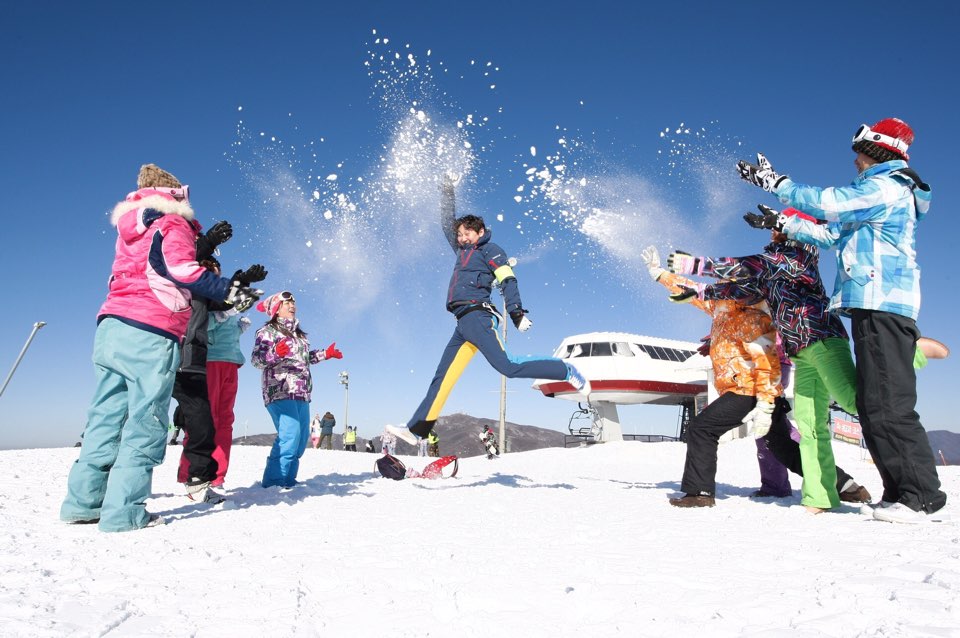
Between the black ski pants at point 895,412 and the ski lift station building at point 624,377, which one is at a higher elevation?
the ski lift station building at point 624,377

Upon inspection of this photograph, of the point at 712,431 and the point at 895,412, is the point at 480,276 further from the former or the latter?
the point at 895,412

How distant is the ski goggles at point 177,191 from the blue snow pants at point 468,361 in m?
2.45

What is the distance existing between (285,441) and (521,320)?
267 cm

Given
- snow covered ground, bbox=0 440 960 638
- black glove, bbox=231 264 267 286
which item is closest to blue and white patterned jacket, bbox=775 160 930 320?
snow covered ground, bbox=0 440 960 638

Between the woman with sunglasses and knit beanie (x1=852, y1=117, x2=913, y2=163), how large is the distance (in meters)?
5.04

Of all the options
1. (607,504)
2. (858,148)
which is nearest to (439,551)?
(607,504)

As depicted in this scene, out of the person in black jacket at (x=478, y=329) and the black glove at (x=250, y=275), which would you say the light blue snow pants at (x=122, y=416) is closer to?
the black glove at (x=250, y=275)

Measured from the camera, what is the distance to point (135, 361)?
317cm

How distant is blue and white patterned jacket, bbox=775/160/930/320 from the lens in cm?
330

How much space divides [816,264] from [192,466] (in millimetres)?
5063

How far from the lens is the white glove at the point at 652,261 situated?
5141 millimetres

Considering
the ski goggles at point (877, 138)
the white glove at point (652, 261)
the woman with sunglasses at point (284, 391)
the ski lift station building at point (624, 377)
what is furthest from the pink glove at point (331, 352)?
the ski lift station building at point (624, 377)

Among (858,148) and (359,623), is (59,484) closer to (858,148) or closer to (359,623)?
(359,623)

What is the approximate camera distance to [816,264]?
400 centimetres
